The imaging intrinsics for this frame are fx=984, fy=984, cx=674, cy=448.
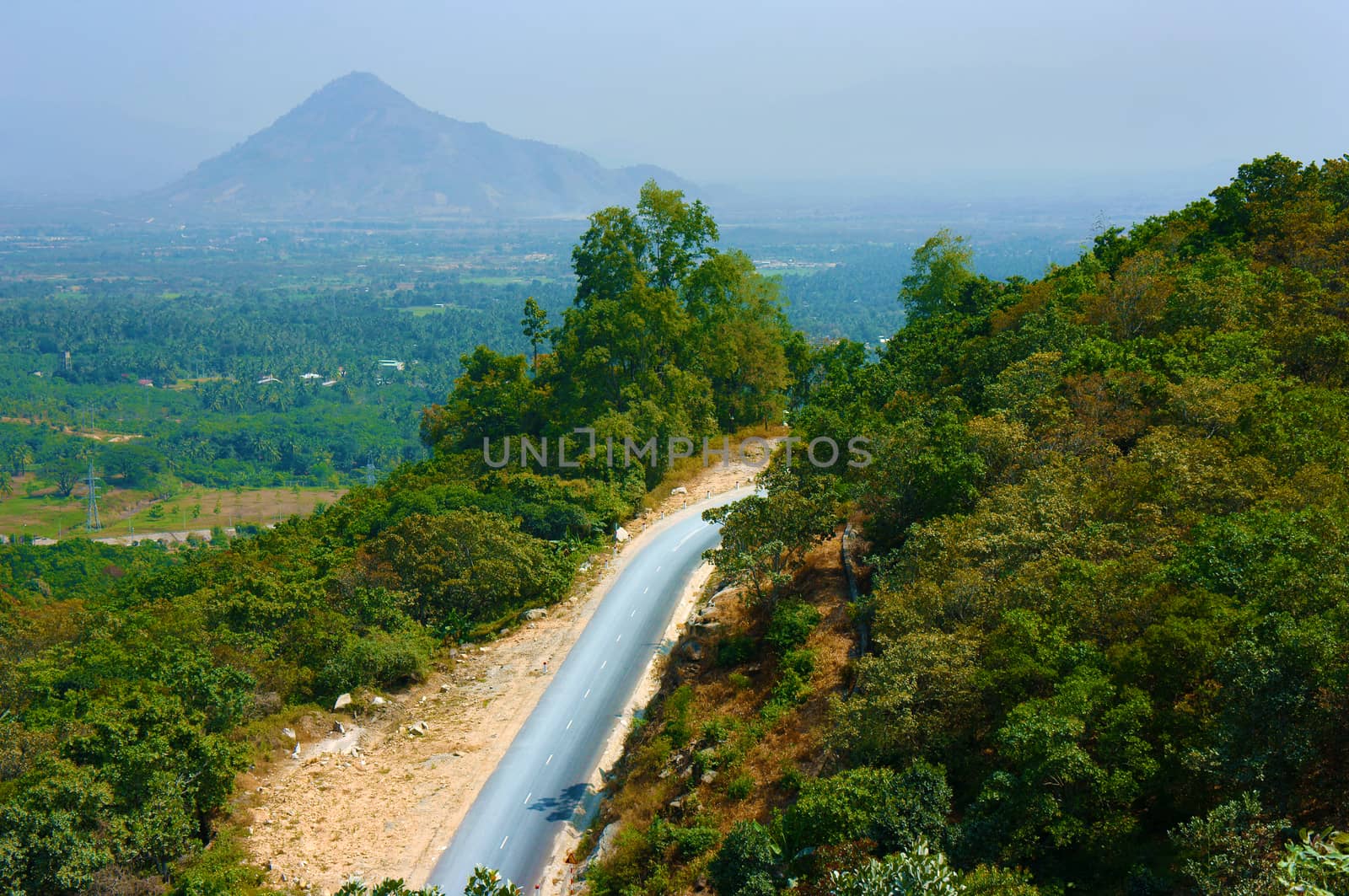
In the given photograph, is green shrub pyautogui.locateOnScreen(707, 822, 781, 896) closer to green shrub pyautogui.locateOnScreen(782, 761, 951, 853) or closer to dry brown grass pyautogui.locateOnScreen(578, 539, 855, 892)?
green shrub pyautogui.locateOnScreen(782, 761, 951, 853)

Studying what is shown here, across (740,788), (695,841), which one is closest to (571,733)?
(740,788)

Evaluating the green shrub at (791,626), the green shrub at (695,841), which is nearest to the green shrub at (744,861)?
the green shrub at (695,841)

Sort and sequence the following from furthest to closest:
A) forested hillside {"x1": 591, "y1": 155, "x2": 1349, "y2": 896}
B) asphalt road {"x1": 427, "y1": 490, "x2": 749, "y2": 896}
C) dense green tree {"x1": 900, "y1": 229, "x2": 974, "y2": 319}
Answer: dense green tree {"x1": 900, "y1": 229, "x2": 974, "y2": 319}
asphalt road {"x1": 427, "y1": 490, "x2": 749, "y2": 896}
forested hillside {"x1": 591, "y1": 155, "x2": 1349, "y2": 896}

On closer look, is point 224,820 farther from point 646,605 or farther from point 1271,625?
point 1271,625

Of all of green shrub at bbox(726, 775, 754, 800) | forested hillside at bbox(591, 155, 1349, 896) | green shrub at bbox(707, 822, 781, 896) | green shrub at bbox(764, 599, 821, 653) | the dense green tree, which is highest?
the dense green tree

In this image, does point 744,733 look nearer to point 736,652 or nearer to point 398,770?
point 736,652

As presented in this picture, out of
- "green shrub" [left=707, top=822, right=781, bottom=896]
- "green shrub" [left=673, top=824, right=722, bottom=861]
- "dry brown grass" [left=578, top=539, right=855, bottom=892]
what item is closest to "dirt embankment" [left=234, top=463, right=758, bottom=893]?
Result: "dry brown grass" [left=578, top=539, right=855, bottom=892]
